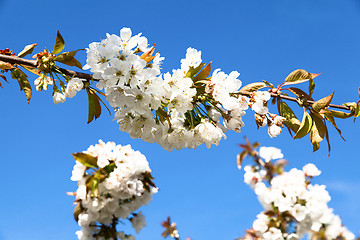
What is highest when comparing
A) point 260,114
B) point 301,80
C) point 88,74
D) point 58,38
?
point 58,38

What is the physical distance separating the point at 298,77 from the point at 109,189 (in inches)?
55.7

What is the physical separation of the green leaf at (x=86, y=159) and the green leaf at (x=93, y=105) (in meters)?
0.81

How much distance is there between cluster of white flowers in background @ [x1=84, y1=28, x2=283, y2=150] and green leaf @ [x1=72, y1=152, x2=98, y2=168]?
0.53m

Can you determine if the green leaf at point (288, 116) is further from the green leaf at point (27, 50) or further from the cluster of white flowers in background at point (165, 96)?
the green leaf at point (27, 50)

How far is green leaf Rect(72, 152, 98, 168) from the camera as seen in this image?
1.56 metres

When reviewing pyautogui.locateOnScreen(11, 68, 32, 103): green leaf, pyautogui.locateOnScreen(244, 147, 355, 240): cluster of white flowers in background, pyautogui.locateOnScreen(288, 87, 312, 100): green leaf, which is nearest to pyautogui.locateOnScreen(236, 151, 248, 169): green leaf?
pyautogui.locateOnScreen(244, 147, 355, 240): cluster of white flowers in background

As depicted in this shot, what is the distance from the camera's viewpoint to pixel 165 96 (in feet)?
6.78

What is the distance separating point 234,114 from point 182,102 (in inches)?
14.3

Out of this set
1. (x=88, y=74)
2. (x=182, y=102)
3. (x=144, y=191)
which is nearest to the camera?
(x=144, y=191)

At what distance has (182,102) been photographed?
205 cm

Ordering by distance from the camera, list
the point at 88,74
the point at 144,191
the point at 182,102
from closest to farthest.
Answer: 1. the point at 144,191
2. the point at 182,102
3. the point at 88,74

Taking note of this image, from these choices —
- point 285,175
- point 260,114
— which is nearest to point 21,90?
point 260,114

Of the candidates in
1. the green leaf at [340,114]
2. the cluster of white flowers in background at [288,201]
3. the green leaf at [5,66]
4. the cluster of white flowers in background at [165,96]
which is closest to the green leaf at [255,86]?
the cluster of white flowers in background at [165,96]

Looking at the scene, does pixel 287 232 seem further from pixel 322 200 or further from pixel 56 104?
pixel 56 104
